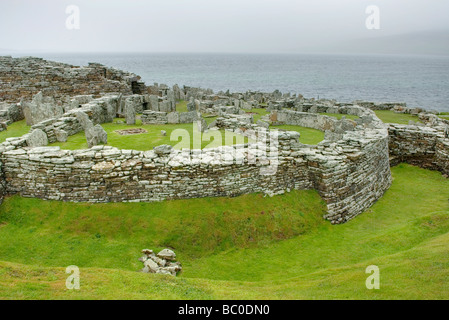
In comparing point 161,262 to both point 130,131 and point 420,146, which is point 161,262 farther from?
point 420,146

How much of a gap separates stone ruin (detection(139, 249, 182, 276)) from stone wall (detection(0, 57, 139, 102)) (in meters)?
25.8

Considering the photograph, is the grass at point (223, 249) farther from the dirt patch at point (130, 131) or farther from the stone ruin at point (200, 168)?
the dirt patch at point (130, 131)

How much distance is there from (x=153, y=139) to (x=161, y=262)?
8770mm

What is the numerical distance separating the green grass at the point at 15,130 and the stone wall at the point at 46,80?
10181mm

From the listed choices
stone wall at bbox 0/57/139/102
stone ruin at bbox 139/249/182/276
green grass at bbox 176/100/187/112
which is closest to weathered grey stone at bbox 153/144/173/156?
stone ruin at bbox 139/249/182/276

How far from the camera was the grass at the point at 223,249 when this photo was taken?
7816mm

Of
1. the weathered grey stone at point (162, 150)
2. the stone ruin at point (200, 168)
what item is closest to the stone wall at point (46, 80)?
the stone ruin at point (200, 168)

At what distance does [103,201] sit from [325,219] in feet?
30.6

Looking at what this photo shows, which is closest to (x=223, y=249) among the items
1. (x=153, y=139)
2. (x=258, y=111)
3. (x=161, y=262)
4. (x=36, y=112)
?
(x=161, y=262)

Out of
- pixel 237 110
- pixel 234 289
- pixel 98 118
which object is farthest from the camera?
pixel 237 110
